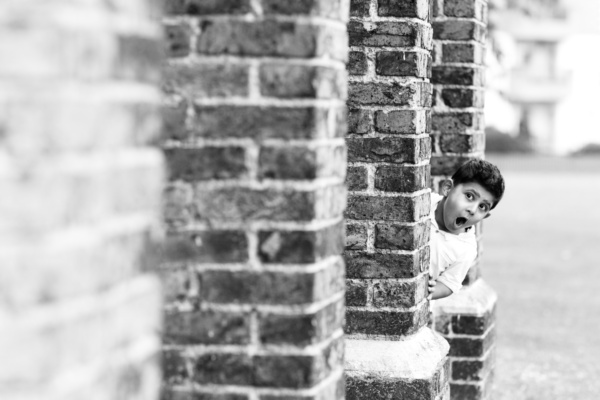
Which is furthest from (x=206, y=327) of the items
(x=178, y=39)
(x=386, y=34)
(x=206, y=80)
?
(x=386, y=34)

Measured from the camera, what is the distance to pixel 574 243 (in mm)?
15156

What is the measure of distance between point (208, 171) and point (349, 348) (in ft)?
6.23

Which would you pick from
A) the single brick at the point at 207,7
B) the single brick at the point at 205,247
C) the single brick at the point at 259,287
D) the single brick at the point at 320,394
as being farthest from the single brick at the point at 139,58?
the single brick at the point at 320,394

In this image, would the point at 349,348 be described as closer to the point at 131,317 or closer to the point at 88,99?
the point at 131,317

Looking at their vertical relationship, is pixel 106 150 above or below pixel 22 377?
above

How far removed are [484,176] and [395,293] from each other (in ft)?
2.34

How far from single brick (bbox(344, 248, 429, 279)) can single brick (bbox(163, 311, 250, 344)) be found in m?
1.71

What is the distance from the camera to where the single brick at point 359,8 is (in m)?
4.25

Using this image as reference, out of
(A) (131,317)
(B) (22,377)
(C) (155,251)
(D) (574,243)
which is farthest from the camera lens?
(D) (574,243)

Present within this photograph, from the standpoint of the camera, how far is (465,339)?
5551mm

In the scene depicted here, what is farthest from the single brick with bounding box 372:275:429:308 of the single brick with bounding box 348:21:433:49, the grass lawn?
the grass lawn

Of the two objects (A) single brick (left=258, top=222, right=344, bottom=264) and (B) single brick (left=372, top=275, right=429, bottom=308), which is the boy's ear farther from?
(A) single brick (left=258, top=222, right=344, bottom=264)

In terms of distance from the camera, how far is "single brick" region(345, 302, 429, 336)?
430 centimetres

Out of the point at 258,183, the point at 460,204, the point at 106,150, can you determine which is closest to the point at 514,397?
the point at 460,204
